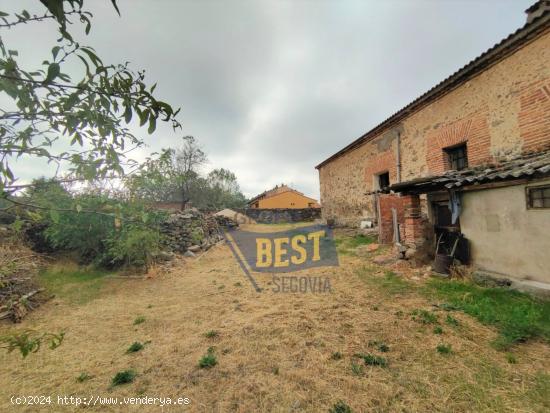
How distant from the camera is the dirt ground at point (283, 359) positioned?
227cm

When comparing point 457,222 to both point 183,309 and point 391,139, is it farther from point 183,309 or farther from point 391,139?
point 183,309

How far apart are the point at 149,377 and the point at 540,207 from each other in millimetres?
6467

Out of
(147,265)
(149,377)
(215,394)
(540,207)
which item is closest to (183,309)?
(149,377)

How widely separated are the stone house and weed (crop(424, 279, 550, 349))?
598 mm

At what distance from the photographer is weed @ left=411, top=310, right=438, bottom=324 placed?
3.57 meters

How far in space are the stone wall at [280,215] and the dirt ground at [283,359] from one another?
56.7 ft

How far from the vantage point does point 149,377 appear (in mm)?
2734

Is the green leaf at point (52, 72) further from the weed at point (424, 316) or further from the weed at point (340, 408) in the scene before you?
the weed at point (424, 316)

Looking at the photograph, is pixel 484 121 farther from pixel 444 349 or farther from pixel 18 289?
pixel 18 289

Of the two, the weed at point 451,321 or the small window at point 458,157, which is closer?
the weed at point 451,321

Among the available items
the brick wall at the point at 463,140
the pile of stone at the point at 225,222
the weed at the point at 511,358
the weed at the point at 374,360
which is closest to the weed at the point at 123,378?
the weed at the point at 374,360

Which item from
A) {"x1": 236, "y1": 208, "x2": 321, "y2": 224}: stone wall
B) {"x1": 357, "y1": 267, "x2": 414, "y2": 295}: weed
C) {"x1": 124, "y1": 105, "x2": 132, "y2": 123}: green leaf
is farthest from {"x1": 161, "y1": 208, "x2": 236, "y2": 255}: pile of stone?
{"x1": 236, "y1": 208, "x2": 321, "y2": 224}: stone wall

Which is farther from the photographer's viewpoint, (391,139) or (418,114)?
(391,139)

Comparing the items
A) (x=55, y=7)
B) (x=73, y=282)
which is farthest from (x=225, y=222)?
(x=55, y=7)
